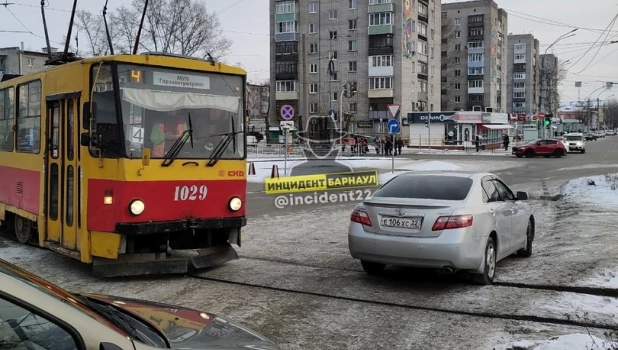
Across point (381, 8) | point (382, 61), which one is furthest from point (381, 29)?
point (382, 61)

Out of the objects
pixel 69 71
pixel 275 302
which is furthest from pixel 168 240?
pixel 69 71

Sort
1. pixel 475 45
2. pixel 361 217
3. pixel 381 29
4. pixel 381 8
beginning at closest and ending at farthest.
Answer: pixel 361 217, pixel 381 8, pixel 381 29, pixel 475 45

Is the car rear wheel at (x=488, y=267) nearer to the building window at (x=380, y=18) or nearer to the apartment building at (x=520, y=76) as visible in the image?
the building window at (x=380, y=18)

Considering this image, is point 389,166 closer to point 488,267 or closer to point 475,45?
point 488,267

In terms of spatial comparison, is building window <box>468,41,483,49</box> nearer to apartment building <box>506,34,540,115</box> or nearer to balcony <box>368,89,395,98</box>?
apartment building <box>506,34,540,115</box>

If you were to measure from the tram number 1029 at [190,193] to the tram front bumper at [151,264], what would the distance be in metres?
0.88

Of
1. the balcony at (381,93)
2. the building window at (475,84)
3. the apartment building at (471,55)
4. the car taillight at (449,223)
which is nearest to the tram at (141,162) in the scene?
the car taillight at (449,223)

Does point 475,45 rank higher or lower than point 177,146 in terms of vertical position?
higher

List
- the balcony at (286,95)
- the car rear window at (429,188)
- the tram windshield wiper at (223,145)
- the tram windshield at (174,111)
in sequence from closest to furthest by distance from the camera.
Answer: the tram windshield at (174,111) → the car rear window at (429,188) → the tram windshield wiper at (223,145) → the balcony at (286,95)

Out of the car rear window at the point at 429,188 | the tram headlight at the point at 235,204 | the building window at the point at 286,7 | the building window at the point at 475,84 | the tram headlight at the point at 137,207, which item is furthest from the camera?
the building window at the point at 475,84

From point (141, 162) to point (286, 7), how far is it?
78.6 metres

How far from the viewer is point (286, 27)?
83188 mm

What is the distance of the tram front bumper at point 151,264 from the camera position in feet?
25.5

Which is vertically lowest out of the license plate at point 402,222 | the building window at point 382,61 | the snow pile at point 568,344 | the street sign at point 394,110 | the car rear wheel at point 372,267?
the snow pile at point 568,344
